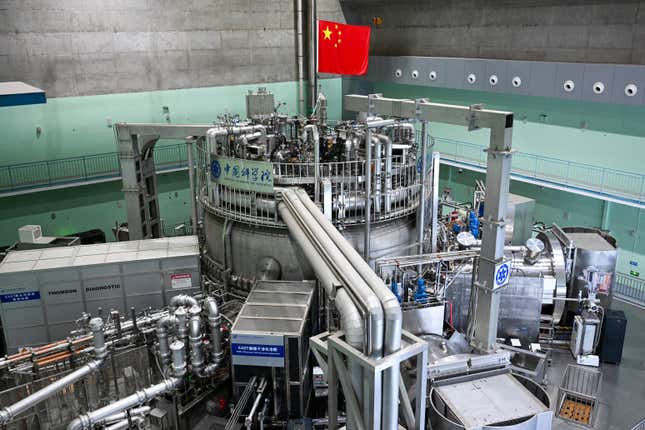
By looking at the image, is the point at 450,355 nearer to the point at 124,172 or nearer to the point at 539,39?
the point at 124,172

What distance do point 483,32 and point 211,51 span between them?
12133mm

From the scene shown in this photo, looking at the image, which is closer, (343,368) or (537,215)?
(343,368)

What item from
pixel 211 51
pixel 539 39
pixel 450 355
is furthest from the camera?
pixel 211 51

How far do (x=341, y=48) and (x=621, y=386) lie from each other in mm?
14649

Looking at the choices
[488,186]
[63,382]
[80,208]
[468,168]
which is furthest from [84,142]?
[488,186]

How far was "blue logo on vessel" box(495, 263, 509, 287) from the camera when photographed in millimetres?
11469

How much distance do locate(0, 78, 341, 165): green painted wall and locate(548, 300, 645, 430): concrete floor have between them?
Answer: 18049 mm

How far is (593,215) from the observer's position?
20.7m

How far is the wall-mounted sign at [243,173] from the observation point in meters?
13.6

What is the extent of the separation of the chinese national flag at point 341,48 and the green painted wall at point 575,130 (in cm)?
586

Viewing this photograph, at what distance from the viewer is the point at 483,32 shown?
23328mm

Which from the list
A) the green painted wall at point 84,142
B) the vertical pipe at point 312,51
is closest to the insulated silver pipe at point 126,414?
the green painted wall at point 84,142

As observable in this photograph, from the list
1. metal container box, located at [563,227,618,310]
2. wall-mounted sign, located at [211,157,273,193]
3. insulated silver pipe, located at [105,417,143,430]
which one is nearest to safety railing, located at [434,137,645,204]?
metal container box, located at [563,227,618,310]

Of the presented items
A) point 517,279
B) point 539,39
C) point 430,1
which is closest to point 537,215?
point 539,39
